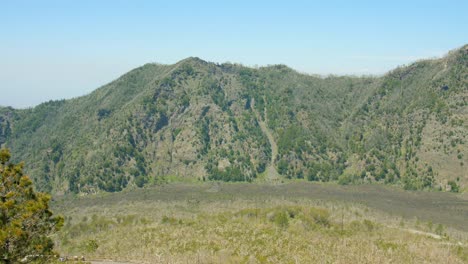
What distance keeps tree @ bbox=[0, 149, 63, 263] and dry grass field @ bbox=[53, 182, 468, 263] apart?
2422 cm

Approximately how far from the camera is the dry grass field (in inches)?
2773

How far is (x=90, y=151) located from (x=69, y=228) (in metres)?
87.6

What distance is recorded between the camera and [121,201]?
516 feet

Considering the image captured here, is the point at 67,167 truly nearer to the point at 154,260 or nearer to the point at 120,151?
the point at 120,151

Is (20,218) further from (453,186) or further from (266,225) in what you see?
(453,186)

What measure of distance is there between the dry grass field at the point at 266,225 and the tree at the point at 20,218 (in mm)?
24220

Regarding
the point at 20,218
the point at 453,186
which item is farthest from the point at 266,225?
the point at 453,186

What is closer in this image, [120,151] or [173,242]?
[173,242]

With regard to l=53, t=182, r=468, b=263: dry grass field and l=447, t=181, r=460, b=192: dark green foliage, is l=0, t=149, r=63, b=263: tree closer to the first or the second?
l=53, t=182, r=468, b=263: dry grass field

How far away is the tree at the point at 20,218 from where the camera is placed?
125 feet

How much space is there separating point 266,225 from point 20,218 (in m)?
63.4

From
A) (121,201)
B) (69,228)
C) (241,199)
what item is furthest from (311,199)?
(69,228)

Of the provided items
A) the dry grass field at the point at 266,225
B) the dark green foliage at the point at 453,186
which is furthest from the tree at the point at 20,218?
the dark green foliage at the point at 453,186

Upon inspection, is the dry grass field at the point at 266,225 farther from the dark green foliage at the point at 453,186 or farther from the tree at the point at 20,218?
the tree at the point at 20,218
